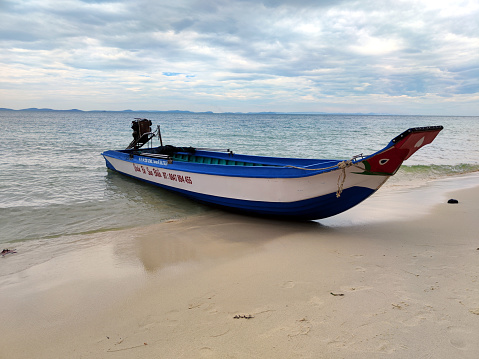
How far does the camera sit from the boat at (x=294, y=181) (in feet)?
15.8

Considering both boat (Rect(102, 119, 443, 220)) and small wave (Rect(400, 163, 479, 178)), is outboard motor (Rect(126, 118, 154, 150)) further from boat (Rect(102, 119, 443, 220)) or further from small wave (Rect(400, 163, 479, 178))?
small wave (Rect(400, 163, 479, 178))

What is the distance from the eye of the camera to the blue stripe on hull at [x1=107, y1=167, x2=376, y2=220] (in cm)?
541

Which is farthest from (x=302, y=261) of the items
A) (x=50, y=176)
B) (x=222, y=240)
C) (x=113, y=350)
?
(x=50, y=176)

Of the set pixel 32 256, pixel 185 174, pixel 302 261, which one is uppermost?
pixel 185 174

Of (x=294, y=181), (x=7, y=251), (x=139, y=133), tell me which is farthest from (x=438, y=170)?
(x=7, y=251)

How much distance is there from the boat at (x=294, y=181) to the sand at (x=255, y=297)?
2.09 feet

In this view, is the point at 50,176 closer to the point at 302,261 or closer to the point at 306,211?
the point at 306,211

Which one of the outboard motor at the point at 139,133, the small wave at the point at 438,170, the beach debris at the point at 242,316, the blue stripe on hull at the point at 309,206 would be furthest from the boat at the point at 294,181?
the small wave at the point at 438,170

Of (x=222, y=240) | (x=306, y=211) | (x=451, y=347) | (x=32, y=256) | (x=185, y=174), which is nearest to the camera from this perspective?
(x=451, y=347)

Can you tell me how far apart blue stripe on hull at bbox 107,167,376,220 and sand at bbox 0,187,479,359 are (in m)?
0.47

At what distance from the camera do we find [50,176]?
11.4 metres

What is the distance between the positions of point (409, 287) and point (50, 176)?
39.3 feet

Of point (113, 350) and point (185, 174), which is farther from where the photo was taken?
point (185, 174)

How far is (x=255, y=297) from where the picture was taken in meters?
3.19
